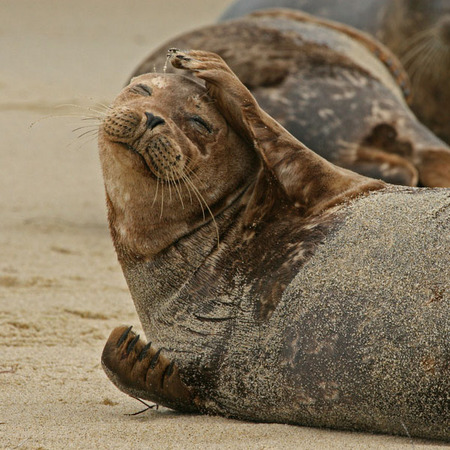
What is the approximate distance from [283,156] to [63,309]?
67.9 inches

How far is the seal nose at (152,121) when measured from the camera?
3.45 meters

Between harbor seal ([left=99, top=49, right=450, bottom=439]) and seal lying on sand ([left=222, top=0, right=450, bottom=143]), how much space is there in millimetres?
4335

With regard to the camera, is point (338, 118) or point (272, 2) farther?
point (272, 2)

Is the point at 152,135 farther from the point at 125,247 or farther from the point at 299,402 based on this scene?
the point at 299,402

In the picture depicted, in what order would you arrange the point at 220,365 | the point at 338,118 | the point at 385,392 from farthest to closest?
the point at 338,118
the point at 220,365
the point at 385,392

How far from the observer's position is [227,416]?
327 centimetres

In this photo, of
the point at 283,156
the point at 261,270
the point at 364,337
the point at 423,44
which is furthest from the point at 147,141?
the point at 423,44

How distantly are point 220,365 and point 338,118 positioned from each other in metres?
2.82

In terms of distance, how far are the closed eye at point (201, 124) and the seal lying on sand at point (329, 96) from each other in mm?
2056

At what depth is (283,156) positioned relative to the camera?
348 cm

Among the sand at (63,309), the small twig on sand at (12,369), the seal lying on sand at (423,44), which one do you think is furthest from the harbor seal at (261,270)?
the seal lying on sand at (423,44)

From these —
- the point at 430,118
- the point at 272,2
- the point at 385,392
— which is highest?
the point at 385,392

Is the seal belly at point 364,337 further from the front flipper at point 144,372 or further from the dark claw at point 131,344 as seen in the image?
the dark claw at point 131,344

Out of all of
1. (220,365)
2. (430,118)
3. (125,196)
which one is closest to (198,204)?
(125,196)
